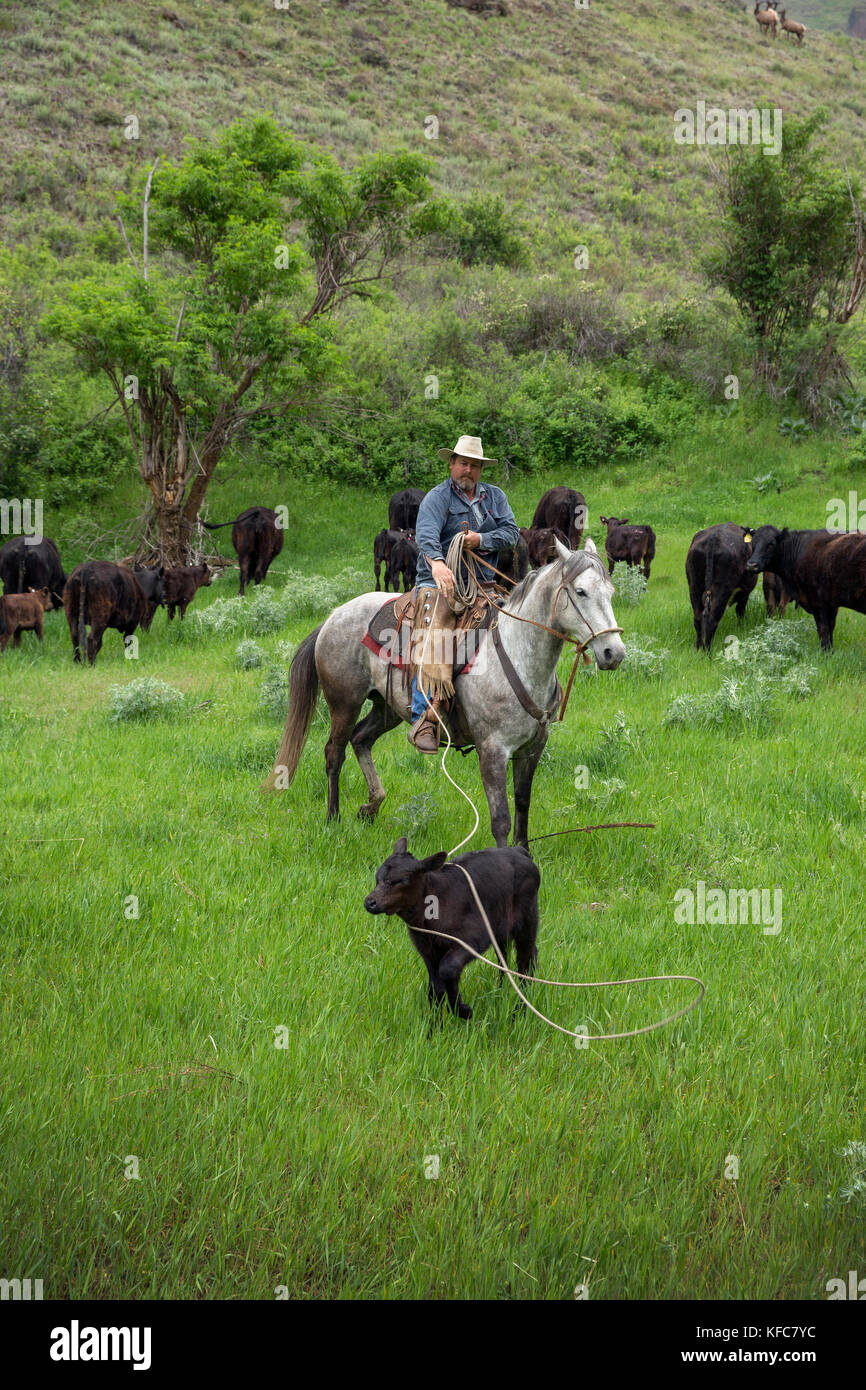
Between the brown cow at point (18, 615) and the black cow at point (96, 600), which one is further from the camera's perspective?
the brown cow at point (18, 615)

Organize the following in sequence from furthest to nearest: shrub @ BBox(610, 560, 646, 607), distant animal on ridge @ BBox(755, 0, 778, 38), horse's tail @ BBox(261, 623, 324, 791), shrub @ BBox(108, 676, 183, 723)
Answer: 1. distant animal on ridge @ BBox(755, 0, 778, 38)
2. shrub @ BBox(610, 560, 646, 607)
3. shrub @ BBox(108, 676, 183, 723)
4. horse's tail @ BBox(261, 623, 324, 791)

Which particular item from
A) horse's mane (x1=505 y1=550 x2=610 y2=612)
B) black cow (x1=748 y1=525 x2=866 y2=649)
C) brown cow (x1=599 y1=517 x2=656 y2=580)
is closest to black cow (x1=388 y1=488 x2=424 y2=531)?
brown cow (x1=599 y1=517 x2=656 y2=580)

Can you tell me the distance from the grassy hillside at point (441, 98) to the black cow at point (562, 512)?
461 inches

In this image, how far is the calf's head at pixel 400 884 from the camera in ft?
13.7

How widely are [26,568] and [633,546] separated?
10.7 metres

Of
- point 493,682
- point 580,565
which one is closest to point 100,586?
point 493,682

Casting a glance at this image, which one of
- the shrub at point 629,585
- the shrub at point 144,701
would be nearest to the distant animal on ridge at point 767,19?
the shrub at point 629,585

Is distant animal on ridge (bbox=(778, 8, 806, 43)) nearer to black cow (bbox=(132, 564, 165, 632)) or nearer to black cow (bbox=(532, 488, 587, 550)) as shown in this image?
black cow (bbox=(532, 488, 587, 550))

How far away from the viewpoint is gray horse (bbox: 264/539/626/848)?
5797 mm

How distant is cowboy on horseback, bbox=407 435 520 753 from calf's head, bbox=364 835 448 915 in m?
2.14

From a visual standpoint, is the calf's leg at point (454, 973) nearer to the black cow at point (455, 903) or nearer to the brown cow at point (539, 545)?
the black cow at point (455, 903)

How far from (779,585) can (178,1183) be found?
1248 centimetres

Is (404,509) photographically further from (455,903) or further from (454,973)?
(454,973)

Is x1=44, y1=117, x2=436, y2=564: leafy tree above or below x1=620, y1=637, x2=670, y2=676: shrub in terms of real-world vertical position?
above
